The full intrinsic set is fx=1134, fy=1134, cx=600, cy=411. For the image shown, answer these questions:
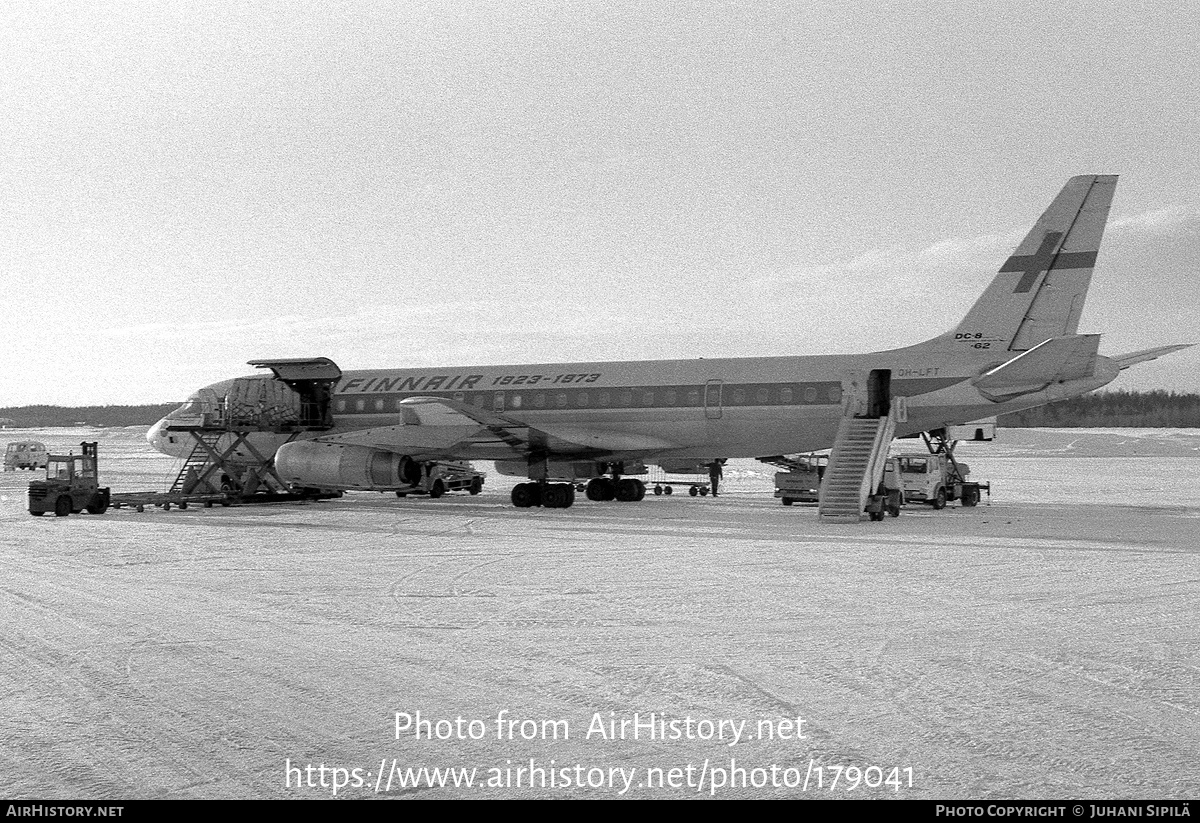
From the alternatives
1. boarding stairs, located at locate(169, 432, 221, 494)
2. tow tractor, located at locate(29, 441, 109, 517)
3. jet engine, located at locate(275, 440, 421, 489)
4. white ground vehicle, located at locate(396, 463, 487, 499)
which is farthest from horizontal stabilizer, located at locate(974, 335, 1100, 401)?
tow tractor, located at locate(29, 441, 109, 517)

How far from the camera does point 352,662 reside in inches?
314

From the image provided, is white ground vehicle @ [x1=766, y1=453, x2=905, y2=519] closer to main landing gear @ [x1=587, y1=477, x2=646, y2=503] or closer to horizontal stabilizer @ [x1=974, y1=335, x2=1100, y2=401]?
horizontal stabilizer @ [x1=974, y1=335, x2=1100, y2=401]

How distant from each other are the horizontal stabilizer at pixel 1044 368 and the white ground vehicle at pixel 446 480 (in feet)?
45.2

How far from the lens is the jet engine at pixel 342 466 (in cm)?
2502

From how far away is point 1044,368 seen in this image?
21797mm

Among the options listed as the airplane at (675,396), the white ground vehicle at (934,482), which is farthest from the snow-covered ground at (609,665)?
the white ground vehicle at (934,482)

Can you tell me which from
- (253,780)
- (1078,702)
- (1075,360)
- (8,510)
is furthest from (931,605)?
(8,510)

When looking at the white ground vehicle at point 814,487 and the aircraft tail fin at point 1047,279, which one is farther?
the aircraft tail fin at point 1047,279

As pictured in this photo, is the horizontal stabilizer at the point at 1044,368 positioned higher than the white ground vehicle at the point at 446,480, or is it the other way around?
the horizontal stabilizer at the point at 1044,368

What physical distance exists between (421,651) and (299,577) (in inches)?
193

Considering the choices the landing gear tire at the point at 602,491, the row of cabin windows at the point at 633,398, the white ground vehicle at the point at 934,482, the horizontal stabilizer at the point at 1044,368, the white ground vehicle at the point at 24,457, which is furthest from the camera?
the white ground vehicle at the point at 24,457

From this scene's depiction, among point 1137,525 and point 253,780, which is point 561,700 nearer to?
point 253,780

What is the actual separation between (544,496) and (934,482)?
8518 mm

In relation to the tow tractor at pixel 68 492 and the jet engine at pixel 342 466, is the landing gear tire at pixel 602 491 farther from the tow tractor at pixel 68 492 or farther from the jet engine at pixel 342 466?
the tow tractor at pixel 68 492
